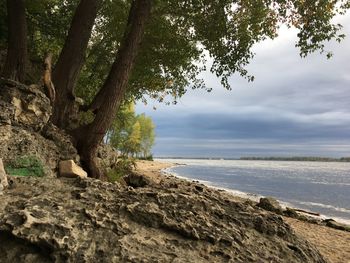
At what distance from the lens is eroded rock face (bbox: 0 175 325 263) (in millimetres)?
4414

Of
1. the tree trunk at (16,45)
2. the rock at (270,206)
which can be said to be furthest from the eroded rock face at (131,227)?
the rock at (270,206)

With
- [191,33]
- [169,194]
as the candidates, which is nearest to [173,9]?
[191,33]

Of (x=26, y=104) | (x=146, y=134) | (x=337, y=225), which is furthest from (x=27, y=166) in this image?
(x=146, y=134)

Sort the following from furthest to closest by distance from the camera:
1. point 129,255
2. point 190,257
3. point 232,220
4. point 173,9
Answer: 1. point 173,9
2. point 232,220
3. point 190,257
4. point 129,255

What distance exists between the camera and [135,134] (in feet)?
266

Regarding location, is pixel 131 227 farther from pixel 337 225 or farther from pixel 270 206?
pixel 270 206

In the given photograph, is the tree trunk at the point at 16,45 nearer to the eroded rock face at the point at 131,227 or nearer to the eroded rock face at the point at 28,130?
the eroded rock face at the point at 28,130

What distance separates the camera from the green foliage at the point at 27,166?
309 inches

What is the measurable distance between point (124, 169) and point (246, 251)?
15.6 m

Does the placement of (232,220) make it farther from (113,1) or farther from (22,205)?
(113,1)

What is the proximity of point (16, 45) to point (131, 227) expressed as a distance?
26.1 ft

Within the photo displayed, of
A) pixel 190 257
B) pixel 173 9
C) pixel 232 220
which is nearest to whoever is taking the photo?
pixel 190 257

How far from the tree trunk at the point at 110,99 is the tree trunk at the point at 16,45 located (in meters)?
2.46

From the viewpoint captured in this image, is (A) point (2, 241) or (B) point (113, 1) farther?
(B) point (113, 1)
